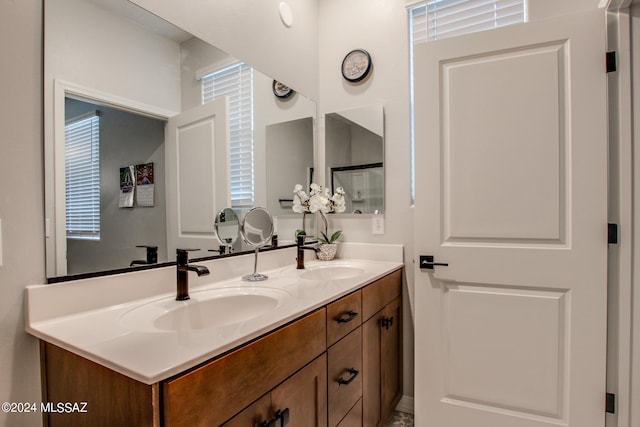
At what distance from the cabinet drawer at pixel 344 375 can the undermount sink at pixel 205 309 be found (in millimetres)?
309

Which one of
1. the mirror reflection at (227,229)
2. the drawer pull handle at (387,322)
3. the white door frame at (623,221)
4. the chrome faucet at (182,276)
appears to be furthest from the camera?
the drawer pull handle at (387,322)

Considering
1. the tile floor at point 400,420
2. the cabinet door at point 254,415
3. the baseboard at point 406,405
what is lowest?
the tile floor at point 400,420

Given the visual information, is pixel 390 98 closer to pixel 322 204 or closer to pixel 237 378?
pixel 322 204

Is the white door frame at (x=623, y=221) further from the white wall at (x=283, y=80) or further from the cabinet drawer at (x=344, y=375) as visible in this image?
the cabinet drawer at (x=344, y=375)

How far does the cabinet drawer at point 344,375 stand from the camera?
3.84 ft

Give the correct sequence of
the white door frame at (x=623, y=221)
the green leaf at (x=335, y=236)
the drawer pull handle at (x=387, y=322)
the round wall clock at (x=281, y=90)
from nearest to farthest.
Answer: the white door frame at (x=623, y=221)
the drawer pull handle at (x=387, y=322)
the round wall clock at (x=281, y=90)
the green leaf at (x=335, y=236)

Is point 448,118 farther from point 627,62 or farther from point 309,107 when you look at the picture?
point 309,107

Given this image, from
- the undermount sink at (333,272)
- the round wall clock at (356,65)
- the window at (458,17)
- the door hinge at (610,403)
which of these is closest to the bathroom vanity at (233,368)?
the undermount sink at (333,272)

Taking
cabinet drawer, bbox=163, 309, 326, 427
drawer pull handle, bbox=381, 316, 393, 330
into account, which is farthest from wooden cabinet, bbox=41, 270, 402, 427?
drawer pull handle, bbox=381, 316, 393, 330

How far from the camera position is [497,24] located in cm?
178

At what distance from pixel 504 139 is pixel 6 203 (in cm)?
187

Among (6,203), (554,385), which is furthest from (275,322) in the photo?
(554,385)

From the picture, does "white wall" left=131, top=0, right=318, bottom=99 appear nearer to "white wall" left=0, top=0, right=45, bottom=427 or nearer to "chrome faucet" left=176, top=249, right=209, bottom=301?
"white wall" left=0, top=0, right=45, bottom=427

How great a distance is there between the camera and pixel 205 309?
1.14 m
